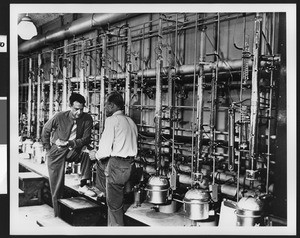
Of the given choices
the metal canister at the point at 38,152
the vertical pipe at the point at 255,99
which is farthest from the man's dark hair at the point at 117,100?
the metal canister at the point at 38,152

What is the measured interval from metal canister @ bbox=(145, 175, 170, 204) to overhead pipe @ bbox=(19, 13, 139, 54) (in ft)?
6.25

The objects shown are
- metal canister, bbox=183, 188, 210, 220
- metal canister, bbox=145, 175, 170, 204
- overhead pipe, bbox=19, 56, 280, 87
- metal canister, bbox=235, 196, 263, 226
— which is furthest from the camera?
metal canister, bbox=145, 175, 170, 204

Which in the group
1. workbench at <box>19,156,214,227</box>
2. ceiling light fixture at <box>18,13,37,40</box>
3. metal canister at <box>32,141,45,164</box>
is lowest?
workbench at <box>19,156,214,227</box>

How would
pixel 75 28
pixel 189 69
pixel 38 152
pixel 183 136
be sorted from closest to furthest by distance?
pixel 189 69
pixel 183 136
pixel 75 28
pixel 38 152

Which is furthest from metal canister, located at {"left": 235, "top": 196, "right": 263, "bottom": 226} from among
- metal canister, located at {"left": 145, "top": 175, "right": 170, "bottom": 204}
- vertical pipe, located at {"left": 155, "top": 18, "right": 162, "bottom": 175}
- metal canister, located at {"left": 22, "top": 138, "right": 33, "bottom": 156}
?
metal canister, located at {"left": 22, "top": 138, "right": 33, "bottom": 156}

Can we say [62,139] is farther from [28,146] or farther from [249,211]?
[249,211]

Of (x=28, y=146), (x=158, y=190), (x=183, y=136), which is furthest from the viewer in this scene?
(x=28, y=146)

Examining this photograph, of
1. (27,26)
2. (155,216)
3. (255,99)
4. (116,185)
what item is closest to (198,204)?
(155,216)

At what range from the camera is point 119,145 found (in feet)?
12.7

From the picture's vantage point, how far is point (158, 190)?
3781 millimetres

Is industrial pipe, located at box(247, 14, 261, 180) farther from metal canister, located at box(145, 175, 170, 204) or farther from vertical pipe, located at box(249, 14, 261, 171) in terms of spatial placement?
metal canister, located at box(145, 175, 170, 204)

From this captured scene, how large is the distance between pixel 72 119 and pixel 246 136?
7.24 feet

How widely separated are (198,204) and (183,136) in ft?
3.58

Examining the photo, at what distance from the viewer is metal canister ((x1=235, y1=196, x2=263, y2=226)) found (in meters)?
3.07
